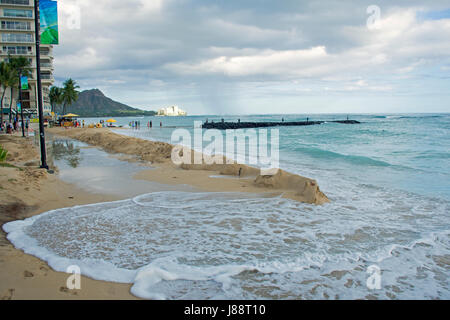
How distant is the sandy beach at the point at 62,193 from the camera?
11.2ft

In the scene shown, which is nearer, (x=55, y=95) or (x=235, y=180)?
(x=235, y=180)

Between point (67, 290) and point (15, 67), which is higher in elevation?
point (15, 67)

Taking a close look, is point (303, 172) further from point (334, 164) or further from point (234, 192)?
point (234, 192)

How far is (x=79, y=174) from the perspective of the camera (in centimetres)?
1137

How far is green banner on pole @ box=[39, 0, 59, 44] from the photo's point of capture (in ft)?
34.0

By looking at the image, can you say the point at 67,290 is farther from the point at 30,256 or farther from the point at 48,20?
the point at 48,20

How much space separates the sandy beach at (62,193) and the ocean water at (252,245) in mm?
278

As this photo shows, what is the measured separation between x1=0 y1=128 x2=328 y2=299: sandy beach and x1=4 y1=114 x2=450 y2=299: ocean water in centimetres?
28

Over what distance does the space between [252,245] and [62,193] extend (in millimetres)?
6058

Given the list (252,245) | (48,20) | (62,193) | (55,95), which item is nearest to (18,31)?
(55,95)

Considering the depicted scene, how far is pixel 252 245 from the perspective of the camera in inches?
193

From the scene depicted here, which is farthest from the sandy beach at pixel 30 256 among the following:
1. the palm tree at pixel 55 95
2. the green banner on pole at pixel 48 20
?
the palm tree at pixel 55 95

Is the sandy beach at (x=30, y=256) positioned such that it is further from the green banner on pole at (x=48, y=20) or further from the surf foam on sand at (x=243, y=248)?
the green banner on pole at (x=48, y=20)

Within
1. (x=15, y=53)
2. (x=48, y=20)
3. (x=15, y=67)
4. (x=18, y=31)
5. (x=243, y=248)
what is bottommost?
(x=243, y=248)
